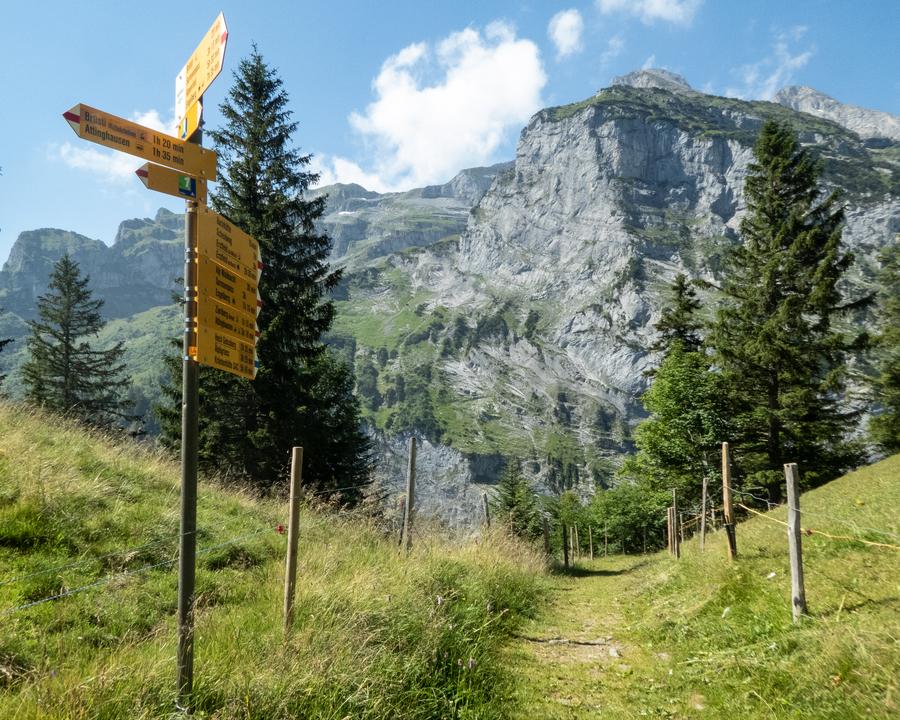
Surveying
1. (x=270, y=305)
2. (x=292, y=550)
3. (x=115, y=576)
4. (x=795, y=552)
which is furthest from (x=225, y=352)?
(x=270, y=305)

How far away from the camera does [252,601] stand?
5781 millimetres

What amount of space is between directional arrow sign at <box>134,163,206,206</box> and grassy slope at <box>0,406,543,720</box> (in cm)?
262

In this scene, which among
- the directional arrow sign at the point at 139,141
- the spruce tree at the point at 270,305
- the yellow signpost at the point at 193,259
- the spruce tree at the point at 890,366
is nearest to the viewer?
the directional arrow sign at the point at 139,141

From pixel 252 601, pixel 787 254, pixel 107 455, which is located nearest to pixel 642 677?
pixel 252 601

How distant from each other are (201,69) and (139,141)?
0.67 meters

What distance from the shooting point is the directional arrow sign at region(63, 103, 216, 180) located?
3047 mm

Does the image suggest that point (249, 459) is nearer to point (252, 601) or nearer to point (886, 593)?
point (252, 601)

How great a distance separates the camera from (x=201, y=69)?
3.45 metres

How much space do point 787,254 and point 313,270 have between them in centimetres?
2093

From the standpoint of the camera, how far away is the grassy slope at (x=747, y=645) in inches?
182

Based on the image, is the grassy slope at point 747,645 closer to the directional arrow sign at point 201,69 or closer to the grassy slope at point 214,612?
the grassy slope at point 214,612

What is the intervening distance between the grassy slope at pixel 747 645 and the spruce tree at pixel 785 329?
14.6 meters

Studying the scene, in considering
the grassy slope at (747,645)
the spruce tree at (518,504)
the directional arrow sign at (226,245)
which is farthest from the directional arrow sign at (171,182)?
the spruce tree at (518,504)

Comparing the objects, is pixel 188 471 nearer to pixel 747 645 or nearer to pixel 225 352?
pixel 225 352
